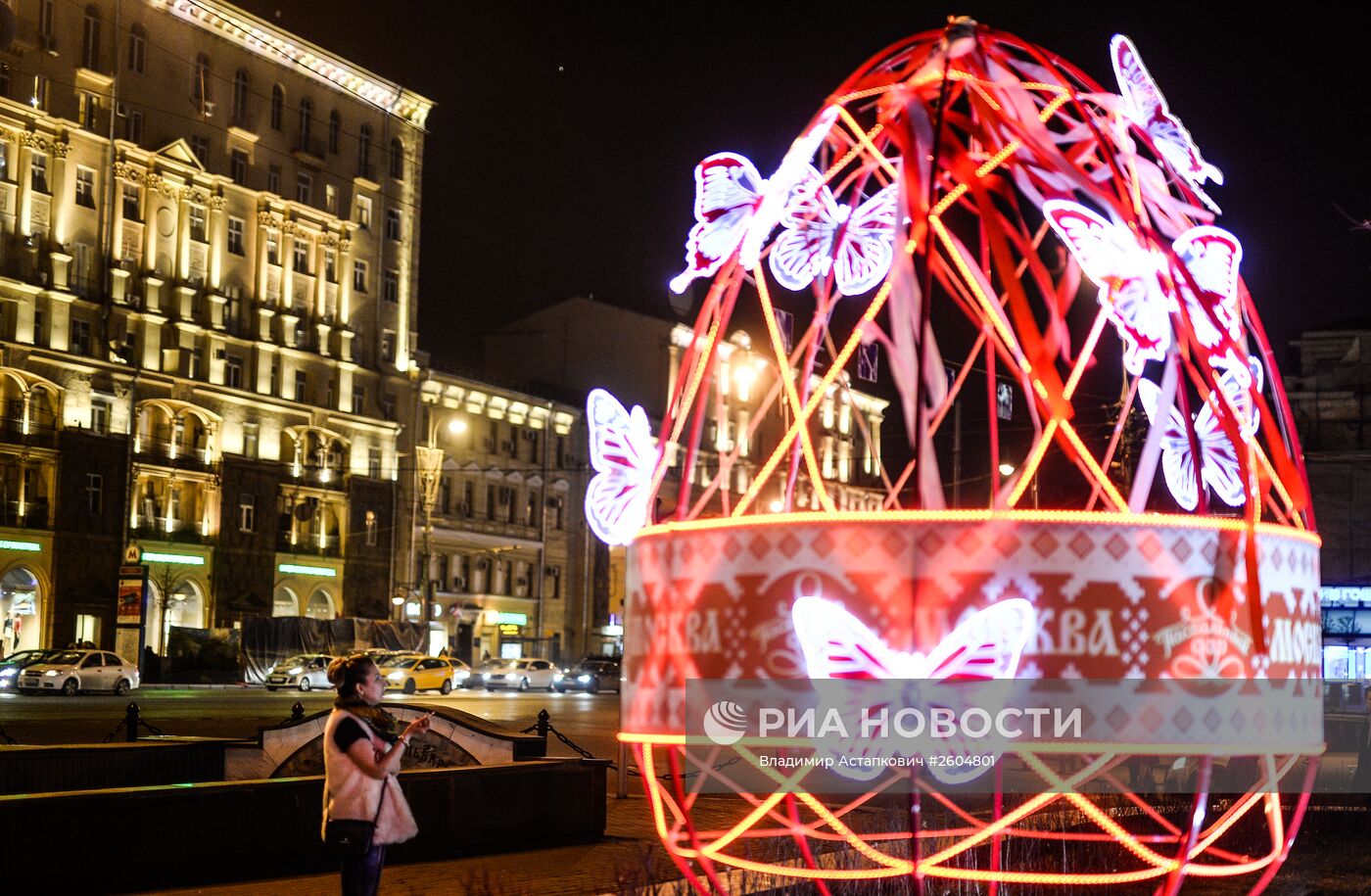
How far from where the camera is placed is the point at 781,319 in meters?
31.1

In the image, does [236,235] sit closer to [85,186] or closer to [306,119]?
[306,119]

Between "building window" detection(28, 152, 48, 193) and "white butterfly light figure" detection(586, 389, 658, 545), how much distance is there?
55.6 metres

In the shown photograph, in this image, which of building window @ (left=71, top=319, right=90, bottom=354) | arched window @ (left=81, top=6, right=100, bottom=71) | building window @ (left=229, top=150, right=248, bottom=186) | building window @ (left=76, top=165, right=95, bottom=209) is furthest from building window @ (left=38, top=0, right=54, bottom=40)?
building window @ (left=229, top=150, right=248, bottom=186)

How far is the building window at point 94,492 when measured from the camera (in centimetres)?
6200

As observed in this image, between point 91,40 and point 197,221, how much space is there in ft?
29.1

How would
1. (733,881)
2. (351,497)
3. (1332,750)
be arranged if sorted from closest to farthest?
(733,881)
(1332,750)
(351,497)

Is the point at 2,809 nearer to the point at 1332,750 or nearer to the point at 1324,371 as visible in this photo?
the point at 1332,750

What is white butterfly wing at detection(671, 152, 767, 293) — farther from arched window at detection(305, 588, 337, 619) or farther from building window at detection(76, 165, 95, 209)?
arched window at detection(305, 588, 337, 619)

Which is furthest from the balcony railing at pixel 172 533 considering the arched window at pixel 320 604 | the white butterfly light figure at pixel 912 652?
the white butterfly light figure at pixel 912 652

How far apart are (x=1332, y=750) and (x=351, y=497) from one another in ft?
165

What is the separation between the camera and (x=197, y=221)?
69250mm

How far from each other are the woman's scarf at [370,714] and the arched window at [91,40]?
59146 mm

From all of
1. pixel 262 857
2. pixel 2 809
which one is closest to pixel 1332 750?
pixel 262 857

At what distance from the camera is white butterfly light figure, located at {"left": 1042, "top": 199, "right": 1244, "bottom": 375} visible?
9023 mm
